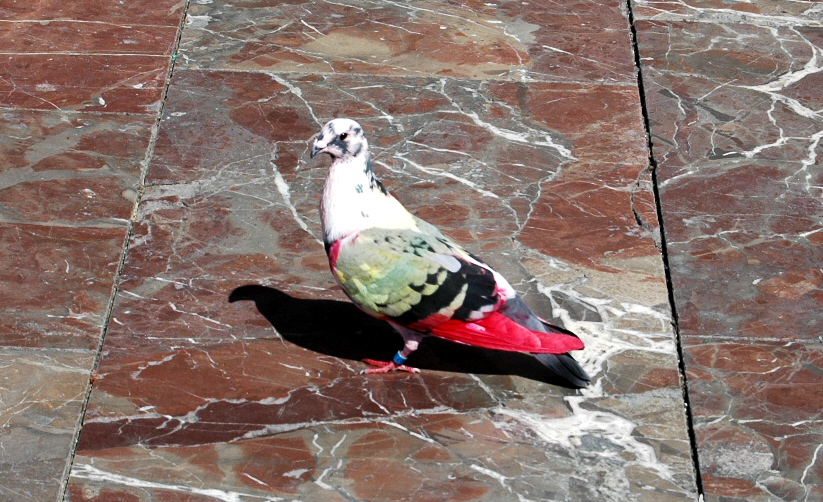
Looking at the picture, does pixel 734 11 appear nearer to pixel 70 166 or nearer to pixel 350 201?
pixel 350 201

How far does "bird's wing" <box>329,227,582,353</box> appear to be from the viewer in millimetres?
4297

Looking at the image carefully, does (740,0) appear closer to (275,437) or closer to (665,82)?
(665,82)

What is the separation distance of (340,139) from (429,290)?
0.65m

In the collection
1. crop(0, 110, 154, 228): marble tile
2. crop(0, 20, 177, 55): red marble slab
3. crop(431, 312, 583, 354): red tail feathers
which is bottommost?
crop(0, 110, 154, 228): marble tile

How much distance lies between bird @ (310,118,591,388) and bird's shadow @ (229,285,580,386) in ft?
1.16

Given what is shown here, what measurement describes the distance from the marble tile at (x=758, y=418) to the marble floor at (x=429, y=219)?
0.01 meters

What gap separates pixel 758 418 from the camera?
14.9 feet

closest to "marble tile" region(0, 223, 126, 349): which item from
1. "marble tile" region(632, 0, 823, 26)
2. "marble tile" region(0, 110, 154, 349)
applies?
"marble tile" region(0, 110, 154, 349)

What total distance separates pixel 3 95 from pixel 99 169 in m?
0.95

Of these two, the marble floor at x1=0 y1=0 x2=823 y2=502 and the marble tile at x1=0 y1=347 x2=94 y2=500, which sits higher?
the marble floor at x1=0 y1=0 x2=823 y2=502

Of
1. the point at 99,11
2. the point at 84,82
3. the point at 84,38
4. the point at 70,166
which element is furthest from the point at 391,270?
the point at 99,11

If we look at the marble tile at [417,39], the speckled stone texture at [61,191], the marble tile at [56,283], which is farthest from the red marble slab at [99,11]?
the marble tile at [56,283]

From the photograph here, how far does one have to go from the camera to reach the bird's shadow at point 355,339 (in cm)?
473

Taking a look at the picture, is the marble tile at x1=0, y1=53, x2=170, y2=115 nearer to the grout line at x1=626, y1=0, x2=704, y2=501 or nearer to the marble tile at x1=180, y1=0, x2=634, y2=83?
the marble tile at x1=180, y1=0, x2=634, y2=83
